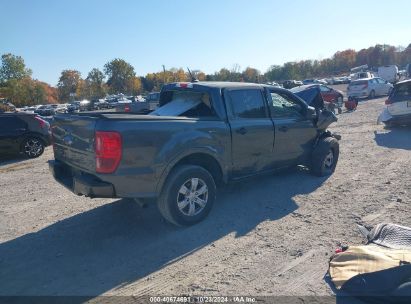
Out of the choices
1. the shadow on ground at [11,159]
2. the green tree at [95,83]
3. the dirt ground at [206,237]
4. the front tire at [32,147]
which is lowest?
the dirt ground at [206,237]

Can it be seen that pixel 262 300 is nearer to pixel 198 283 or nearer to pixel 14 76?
pixel 198 283

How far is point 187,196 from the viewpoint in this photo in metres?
4.54

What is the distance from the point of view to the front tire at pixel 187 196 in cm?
434

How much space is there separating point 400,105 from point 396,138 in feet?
4.68

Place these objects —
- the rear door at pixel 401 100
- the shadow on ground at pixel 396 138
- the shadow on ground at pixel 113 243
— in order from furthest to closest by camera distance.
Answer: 1. the rear door at pixel 401 100
2. the shadow on ground at pixel 396 138
3. the shadow on ground at pixel 113 243

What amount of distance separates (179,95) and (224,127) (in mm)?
1166

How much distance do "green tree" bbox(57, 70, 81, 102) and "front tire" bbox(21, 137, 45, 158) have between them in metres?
115

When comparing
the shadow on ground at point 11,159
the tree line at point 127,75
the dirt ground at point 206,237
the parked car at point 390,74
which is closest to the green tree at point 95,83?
the tree line at point 127,75

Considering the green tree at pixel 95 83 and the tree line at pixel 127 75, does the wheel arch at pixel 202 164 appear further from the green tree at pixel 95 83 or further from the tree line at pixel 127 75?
the green tree at pixel 95 83

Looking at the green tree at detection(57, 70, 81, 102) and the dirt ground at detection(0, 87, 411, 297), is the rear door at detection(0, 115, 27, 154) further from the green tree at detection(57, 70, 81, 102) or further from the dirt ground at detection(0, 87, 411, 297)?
the green tree at detection(57, 70, 81, 102)

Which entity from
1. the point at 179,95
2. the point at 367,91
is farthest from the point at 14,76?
the point at 179,95

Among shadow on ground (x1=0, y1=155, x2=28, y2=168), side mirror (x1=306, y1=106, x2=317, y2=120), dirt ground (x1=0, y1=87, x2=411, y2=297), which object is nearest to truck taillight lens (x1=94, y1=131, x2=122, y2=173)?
dirt ground (x1=0, y1=87, x2=411, y2=297)

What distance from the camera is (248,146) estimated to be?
207 inches

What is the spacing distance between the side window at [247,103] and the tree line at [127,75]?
3371 inches
